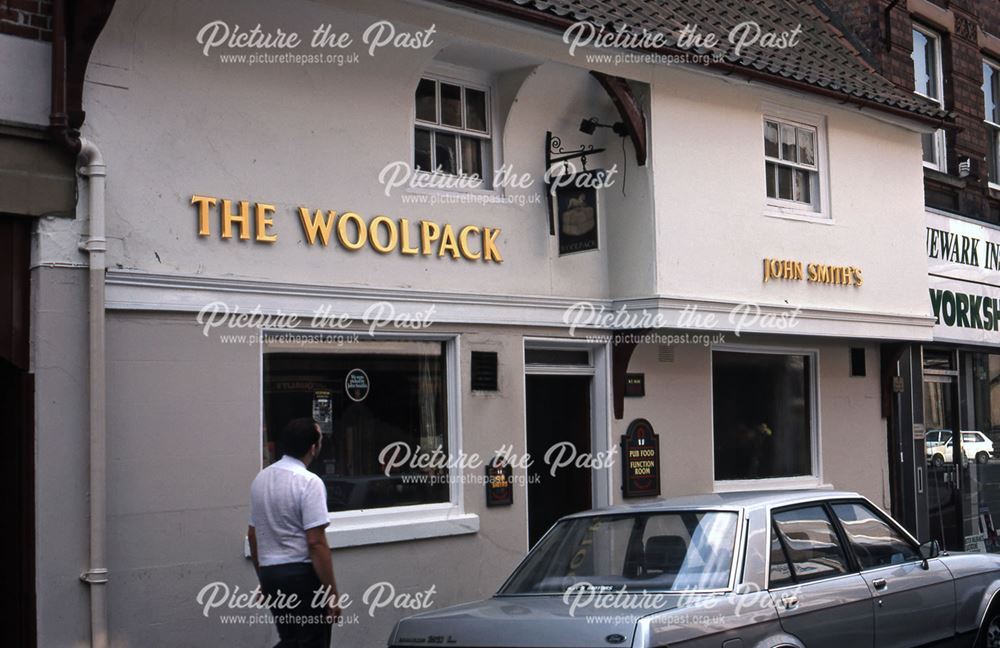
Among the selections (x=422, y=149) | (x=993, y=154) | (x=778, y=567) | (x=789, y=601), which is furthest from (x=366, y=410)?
(x=993, y=154)

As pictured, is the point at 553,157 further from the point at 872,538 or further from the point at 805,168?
the point at 872,538

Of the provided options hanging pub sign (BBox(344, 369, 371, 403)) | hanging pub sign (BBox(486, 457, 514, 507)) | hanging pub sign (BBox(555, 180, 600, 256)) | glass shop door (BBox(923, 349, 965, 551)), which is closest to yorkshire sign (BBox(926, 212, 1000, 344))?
glass shop door (BBox(923, 349, 965, 551))

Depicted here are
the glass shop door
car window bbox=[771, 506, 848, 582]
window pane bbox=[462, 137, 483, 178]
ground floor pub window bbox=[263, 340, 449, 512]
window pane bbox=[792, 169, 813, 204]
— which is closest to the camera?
car window bbox=[771, 506, 848, 582]

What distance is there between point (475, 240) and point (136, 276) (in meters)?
3.22

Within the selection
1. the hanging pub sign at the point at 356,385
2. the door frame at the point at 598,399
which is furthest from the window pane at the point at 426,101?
the door frame at the point at 598,399

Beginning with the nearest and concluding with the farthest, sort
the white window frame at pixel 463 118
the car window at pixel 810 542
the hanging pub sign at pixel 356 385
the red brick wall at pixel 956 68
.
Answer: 1. the car window at pixel 810 542
2. the hanging pub sign at pixel 356 385
3. the white window frame at pixel 463 118
4. the red brick wall at pixel 956 68

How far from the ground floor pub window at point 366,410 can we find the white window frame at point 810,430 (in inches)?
138

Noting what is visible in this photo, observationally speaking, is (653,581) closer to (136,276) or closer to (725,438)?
(136,276)

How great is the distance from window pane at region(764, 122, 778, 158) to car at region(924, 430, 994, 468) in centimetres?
501

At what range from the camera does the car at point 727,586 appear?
6.05 metres

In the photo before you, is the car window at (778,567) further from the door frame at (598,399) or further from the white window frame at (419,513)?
the door frame at (598,399)

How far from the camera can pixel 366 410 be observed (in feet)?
32.6

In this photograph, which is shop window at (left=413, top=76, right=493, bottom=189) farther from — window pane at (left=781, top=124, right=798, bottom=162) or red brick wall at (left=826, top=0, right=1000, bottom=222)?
red brick wall at (left=826, top=0, right=1000, bottom=222)

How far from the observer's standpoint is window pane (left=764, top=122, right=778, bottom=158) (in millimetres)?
12859
